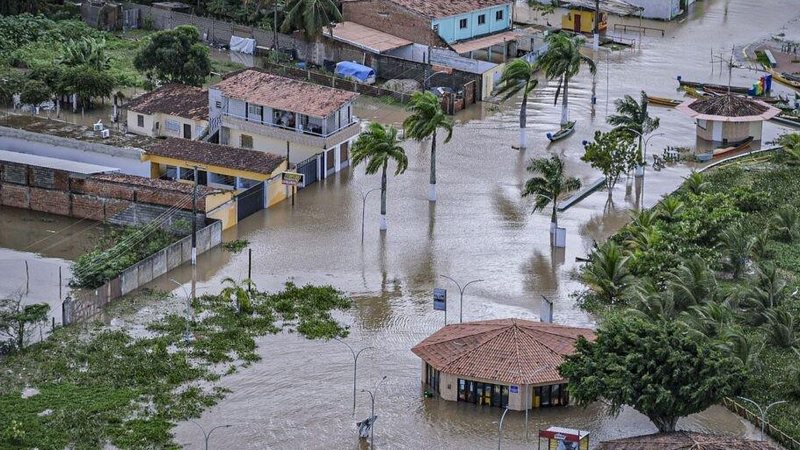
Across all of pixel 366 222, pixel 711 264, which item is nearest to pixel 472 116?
pixel 366 222

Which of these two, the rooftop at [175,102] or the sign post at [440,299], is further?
the rooftop at [175,102]

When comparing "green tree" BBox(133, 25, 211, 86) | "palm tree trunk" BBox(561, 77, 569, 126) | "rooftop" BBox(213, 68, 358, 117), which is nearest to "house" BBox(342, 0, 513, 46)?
"palm tree trunk" BBox(561, 77, 569, 126)

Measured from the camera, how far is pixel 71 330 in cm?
7006

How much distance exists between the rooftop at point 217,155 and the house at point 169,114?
20.2ft

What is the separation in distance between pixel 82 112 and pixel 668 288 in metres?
45.7

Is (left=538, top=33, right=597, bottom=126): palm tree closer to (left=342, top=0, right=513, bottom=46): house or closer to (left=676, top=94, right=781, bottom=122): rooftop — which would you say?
(left=676, top=94, right=781, bottom=122): rooftop

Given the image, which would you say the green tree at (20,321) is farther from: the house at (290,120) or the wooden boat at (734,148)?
the wooden boat at (734,148)

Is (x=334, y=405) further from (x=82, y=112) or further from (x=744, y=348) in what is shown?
(x=82, y=112)

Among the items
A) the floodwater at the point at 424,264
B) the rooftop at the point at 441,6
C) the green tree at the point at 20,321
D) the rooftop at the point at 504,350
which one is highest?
the rooftop at the point at 441,6

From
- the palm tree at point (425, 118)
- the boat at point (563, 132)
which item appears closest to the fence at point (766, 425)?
the palm tree at point (425, 118)

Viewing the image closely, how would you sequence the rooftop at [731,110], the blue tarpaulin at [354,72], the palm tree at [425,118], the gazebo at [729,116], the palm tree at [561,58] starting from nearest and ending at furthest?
the palm tree at [425,118]
the rooftop at [731,110]
the gazebo at [729,116]
the palm tree at [561,58]
the blue tarpaulin at [354,72]

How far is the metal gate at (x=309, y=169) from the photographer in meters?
91.0

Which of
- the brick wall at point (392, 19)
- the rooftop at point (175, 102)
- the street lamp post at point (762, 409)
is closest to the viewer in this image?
the street lamp post at point (762, 409)

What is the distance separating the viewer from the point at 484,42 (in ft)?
384
